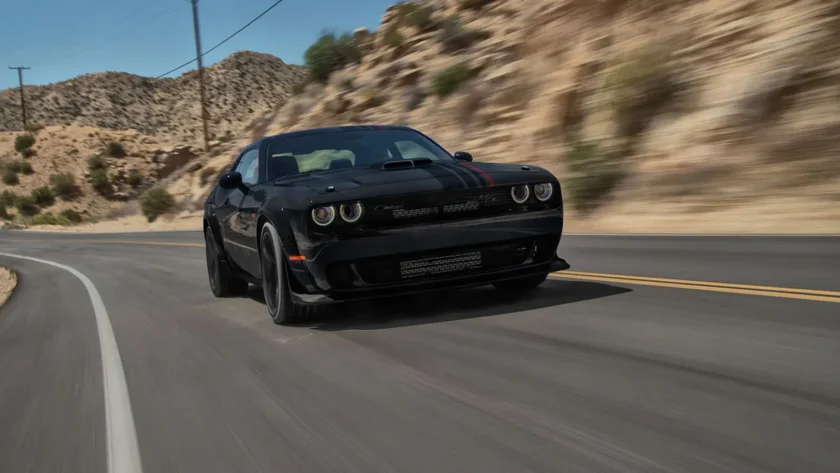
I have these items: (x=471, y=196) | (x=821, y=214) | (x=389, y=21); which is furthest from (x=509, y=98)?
(x=471, y=196)

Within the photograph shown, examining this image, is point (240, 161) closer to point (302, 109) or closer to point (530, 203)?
point (530, 203)

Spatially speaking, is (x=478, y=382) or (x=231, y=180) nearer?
(x=478, y=382)

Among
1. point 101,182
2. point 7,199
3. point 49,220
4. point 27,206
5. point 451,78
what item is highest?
point 451,78

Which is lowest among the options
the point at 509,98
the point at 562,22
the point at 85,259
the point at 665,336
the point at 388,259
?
the point at 85,259

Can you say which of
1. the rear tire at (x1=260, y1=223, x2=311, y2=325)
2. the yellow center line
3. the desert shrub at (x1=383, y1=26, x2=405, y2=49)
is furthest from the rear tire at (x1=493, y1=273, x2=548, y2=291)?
the desert shrub at (x1=383, y1=26, x2=405, y2=49)

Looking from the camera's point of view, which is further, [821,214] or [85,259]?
[85,259]

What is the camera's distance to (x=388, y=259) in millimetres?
5781

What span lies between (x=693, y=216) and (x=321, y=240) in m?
8.55

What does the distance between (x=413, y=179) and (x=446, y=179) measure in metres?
0.23

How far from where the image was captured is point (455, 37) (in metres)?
30.6

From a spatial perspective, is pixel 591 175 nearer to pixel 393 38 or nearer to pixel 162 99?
pixel 393 38

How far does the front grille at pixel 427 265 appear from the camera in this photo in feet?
19.0

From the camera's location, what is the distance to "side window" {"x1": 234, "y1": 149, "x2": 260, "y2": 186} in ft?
24.7

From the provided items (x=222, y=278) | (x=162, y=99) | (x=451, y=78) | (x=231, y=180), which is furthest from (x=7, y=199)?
(x=231, y=180)
